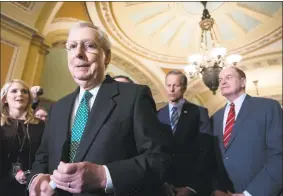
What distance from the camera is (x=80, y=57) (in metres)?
1.04

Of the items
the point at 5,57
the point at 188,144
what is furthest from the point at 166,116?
the point at 5,57

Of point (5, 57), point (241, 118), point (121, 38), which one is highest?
→ point (121, 38)

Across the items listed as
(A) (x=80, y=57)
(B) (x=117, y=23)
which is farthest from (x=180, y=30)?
(A) (x=80, y=57)

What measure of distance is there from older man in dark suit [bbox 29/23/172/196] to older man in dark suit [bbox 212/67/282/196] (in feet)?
3.02

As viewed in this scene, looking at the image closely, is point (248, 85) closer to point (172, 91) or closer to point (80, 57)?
point (172, 91)

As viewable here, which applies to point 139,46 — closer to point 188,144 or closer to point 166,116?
point 166,116

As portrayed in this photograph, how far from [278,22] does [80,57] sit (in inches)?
284

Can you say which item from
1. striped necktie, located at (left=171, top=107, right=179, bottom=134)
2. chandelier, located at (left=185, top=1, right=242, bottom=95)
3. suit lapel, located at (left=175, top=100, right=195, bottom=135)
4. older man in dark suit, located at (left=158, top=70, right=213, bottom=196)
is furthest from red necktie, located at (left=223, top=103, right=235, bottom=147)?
chandelier, located at (left=185, top=1, right=242, bottom=95)

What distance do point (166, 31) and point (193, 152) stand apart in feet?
20.9

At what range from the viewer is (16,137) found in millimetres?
1787

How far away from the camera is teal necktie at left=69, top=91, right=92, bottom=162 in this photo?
0.96 meters

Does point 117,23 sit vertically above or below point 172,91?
above

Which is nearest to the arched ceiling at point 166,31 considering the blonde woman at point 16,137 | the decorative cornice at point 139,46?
the decorative cornice at point 139,46

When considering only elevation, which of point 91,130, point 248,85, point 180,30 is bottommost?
point 91,130
